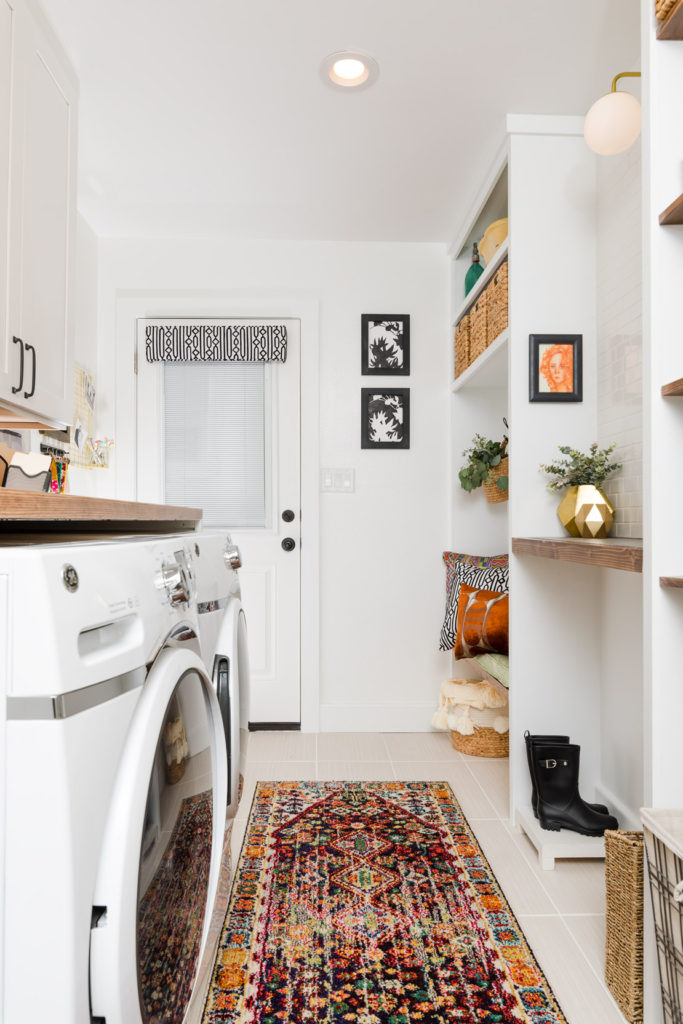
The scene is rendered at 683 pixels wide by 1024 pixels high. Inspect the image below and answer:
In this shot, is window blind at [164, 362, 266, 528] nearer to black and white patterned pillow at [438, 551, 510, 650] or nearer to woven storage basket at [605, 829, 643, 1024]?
black and white patterned pillow at [438, 551, 510, 650]

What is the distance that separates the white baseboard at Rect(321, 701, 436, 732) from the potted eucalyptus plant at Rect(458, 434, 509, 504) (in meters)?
1.08

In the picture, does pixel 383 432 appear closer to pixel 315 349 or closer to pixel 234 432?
pixel 315 349

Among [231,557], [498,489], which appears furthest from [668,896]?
[498,489]

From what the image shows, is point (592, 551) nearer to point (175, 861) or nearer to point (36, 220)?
point (175, 861)

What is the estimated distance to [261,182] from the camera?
2.66 meters

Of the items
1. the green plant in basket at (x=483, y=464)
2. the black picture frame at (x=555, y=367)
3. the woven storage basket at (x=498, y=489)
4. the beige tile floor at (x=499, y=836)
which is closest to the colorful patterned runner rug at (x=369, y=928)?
the beige tile floor at (x=499, y=836)

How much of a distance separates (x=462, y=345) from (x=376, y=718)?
1.79m

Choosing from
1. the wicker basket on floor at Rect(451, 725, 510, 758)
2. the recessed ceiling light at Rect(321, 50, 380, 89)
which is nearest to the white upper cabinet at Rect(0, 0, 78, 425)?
the recessed ceiling light at Rect(321, 50, 380, 89)

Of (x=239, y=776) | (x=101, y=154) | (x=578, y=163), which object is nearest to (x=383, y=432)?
(x=578, y=163)

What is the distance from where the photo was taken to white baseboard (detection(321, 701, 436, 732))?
10.5ft

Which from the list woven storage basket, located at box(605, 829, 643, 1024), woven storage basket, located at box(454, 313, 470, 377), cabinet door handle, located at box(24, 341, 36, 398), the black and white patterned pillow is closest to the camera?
woven storage basket, located at box(605, 829, 643, 1024)

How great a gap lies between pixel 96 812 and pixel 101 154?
252 centimetres

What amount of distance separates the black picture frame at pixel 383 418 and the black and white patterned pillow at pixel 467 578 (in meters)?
0.63

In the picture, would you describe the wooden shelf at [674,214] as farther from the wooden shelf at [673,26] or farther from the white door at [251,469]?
the white door at [251,469]
